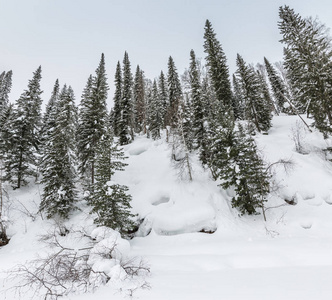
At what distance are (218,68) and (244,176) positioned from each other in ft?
73.2

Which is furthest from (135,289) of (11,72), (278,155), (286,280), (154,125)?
(11,72)

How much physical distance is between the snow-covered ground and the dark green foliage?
1.28 metres

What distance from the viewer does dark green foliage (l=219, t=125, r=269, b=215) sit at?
15133 mm

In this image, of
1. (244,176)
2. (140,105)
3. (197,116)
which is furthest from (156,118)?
(244,176)

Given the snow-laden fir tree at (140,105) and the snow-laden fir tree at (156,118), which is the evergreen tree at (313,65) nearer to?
the snow-laden fir tree at (156,118)

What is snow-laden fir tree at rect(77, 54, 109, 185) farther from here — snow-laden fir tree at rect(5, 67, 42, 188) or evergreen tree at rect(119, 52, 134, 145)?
evergreen tree at rect(119, 52, 134, 145)

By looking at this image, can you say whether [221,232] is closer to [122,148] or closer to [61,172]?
[122,148]

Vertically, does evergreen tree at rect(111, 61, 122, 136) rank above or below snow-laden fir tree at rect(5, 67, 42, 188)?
above

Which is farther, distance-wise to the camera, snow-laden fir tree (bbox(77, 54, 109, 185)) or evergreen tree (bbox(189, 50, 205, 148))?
evergreen tree (bbox(189, 50, 205, 148))

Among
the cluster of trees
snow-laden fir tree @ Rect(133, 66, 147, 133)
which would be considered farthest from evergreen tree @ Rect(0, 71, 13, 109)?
snow-laden fir tree @ Rect(133, 66, 147, 133)

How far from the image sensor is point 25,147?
22141mm

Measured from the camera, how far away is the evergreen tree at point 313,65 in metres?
17.4

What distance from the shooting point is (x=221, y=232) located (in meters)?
14.0

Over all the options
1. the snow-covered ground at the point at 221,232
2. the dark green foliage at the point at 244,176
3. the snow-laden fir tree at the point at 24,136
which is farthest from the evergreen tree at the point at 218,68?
the snow-laden fir tree at the point at 24,136
